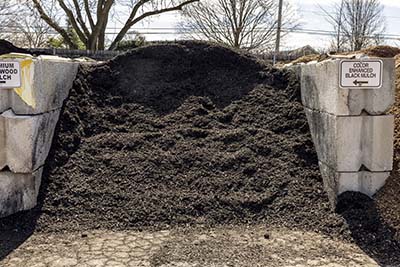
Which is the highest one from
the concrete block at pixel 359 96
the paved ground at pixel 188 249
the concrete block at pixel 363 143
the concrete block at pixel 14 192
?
the concrete block at pixel 359 96

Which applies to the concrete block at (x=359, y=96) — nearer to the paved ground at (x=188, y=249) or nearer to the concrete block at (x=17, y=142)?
the paved ground at (x=188, y=249)

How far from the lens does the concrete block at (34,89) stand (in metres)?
3.81

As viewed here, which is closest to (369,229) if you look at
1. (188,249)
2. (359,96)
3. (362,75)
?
(359,96)

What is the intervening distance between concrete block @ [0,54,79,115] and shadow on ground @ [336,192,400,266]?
113 inches

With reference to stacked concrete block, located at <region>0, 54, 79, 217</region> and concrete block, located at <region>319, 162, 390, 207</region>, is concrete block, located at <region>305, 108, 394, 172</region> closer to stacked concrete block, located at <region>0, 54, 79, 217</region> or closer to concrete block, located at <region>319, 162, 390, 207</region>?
concrete block, located at <region>319, 162, 390, 207</region>

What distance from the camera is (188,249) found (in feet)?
10.7

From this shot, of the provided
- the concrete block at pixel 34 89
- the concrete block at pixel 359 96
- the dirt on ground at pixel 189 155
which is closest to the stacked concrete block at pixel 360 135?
the concrete block at pixel 359 96

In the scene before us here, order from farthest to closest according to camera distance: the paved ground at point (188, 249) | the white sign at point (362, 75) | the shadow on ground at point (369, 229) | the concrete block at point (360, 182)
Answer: the concrete block at point (360, 182) < the white sign at point (362, 75) < the shadow on ground at point (369, 229) < the paved ground at point (188, 249)

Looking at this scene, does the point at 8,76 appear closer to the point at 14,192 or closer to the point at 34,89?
the point at 34,89

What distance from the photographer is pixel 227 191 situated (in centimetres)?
411

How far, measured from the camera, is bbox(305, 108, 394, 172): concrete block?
378 centimetres

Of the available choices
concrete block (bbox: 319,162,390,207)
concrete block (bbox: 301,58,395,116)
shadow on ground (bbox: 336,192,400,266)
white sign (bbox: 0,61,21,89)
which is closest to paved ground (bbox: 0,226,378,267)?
shadow on ground (bbox: 336,192,400,266)

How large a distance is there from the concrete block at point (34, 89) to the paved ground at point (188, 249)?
1143 millimetres

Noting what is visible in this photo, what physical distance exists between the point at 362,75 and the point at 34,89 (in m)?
2.86
